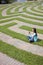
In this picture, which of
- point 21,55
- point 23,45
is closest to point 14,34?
point 23,45

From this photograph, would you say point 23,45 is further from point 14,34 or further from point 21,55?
point 14,34

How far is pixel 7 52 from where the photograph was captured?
11.3 metres

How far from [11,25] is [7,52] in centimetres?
705

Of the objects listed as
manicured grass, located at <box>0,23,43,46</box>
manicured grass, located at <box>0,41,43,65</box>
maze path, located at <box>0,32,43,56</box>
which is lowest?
manicured grass, located at <box>0,23,43,46</box>

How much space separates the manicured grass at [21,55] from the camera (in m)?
9.96

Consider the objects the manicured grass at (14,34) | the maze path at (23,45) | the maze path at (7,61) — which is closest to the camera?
the maze path at (7,61)

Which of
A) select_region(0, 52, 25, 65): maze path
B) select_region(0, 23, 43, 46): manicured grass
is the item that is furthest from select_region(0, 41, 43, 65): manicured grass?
select_region(0, 23, 43, 46): manicured grass

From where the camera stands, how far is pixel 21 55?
35.3ft

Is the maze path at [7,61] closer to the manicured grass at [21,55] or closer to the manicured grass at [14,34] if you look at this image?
the manicured grass at [21,55]

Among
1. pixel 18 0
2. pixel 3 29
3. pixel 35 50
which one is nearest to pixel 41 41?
pixel 35 50

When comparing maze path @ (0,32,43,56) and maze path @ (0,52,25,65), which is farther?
maze path @ (0,32,43,56)

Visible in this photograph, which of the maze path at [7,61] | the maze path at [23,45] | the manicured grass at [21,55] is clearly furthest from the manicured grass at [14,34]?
the maze path at [7,61]

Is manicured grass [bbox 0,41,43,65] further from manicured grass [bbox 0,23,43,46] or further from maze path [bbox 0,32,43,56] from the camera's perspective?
manicured grass [bbox 0,23,43,46]

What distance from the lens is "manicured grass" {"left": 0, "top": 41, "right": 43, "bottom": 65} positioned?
32.7ft
